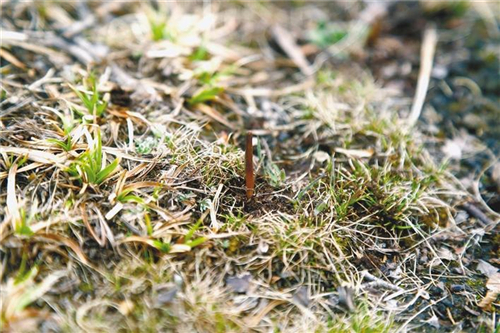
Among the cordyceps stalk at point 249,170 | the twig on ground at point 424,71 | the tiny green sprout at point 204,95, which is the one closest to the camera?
the cordyceps stalk at point 249,170

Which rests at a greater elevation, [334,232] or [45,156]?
[45,156]

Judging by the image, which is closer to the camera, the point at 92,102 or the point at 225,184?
the point at 225,184

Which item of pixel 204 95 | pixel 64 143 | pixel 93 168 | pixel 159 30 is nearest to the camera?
pixel 93 168

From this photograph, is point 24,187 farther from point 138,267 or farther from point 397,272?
point 397,272

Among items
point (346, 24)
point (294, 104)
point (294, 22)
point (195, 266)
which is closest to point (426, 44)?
point (346, 24)

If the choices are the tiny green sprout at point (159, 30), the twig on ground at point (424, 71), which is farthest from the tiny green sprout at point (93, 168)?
the twig on ground at point (424, 71)

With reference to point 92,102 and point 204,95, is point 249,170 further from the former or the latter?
point 92,102

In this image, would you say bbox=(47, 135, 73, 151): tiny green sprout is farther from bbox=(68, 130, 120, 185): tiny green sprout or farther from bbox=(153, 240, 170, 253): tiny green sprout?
bbox=(153, 240, 170, 253): tiny green sprout

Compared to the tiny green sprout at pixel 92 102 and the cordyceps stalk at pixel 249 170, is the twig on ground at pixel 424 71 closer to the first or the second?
the cordyceps stalk at pixel 249 170

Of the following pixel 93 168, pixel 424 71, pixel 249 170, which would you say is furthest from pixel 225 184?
pixel 424 71
